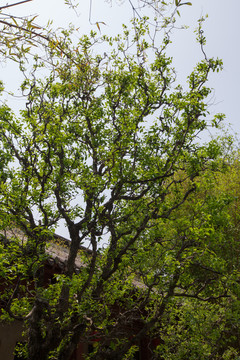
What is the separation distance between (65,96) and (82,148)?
1282 millimetres

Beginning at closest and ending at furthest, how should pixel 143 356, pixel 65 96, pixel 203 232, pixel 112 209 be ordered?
pixel 203 232 < pixel 112 209 < pixel 65 96 < pixel 143 356

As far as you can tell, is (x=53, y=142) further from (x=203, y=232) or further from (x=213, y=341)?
(x=213, y=341)

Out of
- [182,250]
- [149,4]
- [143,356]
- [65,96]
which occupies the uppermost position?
[65,96]

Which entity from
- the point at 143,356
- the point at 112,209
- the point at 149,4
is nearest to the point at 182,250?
the point at 112,209

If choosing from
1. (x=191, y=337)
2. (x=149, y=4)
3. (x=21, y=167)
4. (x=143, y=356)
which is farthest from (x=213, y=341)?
(x=149, y=4)

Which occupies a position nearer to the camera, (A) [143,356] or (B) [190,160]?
(B) [190,160]

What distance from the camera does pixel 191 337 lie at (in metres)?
9.67

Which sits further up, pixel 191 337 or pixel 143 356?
pixel 191 337

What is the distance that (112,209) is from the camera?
26.5 feet

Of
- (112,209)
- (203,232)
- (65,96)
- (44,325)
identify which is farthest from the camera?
(65,96)

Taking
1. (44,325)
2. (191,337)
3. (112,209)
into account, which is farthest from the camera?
(191,337)

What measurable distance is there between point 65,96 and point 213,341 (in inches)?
297

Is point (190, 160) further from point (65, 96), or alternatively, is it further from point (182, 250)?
point (65, 96)

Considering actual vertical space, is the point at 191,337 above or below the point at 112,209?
below
